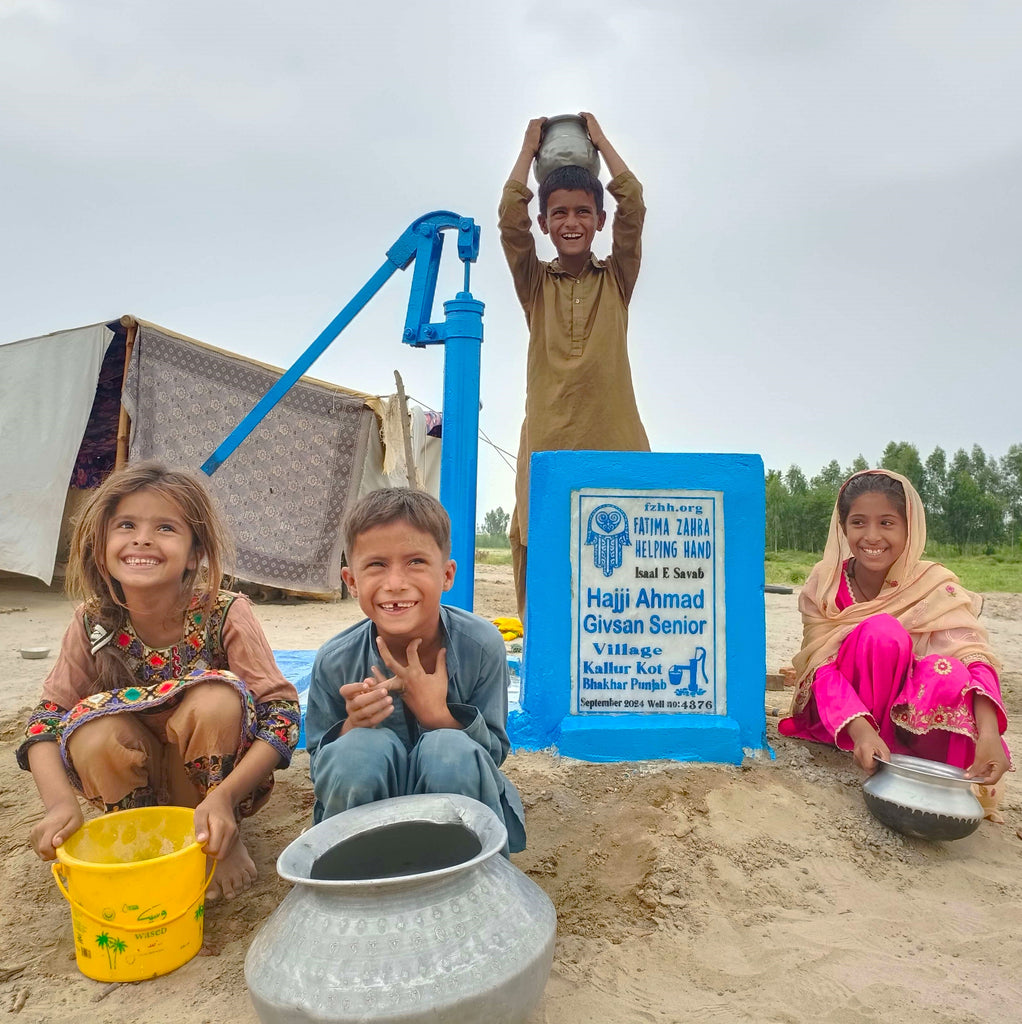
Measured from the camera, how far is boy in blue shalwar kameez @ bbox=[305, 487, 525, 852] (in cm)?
149

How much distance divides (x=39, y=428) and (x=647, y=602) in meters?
5.55

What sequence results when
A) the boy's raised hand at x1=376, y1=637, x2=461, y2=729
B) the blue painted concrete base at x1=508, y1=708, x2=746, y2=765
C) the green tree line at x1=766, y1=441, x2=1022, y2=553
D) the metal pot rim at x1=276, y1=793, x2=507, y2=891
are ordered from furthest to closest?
the green tree line at x1=766, y1=441, x2=1022, y2=553
the blue painted concrete base at x1=508, y1=708, x2=746, y2=765
the boy's raised hand at x1=376, y1=637, x2=461, y2=729
the metal pot rim at x1=276, y1=793, x2=507, y2=891

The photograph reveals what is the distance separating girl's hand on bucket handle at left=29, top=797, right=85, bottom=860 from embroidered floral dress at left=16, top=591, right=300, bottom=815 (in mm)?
187

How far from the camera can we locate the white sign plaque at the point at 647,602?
8.64ft

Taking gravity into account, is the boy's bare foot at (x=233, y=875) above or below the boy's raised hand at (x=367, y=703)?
below

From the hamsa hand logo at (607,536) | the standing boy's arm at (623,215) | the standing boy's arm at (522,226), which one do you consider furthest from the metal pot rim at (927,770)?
the standing boy's arm at (522,226)

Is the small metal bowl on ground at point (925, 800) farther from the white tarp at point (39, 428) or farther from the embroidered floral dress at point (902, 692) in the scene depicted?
the white tarp at point (39, 428)

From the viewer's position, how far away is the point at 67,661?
178 cm

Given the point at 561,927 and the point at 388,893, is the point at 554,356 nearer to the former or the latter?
the point at 561,927

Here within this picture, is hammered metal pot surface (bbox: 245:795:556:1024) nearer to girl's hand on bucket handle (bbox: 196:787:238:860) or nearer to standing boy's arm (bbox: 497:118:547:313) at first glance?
girl's hand on bucket handle (bbox: 196:787:238:860)

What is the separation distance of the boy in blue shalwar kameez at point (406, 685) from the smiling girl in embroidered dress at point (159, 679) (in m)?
0.20

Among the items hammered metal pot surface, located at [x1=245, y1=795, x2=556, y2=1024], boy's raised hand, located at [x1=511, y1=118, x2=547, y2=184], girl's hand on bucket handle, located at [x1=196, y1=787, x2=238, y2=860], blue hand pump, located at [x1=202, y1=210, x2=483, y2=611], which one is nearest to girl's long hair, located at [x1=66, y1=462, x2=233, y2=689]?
girl's hand on bucket handle, located at [x1=196, y1=787, x2=238, y2=860]

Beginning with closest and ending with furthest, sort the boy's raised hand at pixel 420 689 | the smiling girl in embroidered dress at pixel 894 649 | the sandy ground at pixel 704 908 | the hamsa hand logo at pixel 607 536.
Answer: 1. the sandy ground at pixel 704 908
2. the boy's raised hand at pixel 420 689
3. the smiling girl in embroidered dress at pixel 894 649
4. the hamsa hand logo at pixel 607 536

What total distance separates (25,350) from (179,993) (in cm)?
610
